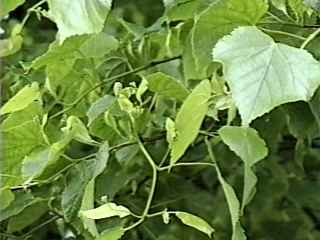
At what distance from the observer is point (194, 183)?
1.19 metres

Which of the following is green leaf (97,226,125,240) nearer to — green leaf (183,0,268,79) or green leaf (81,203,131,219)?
green leaf (81,203,131,219)

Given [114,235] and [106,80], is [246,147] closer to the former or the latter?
[114,235]

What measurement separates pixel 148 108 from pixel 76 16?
197 mm

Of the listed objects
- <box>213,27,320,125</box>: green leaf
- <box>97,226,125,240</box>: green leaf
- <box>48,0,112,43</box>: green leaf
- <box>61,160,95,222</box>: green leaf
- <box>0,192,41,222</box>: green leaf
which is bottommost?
<box>0,192,41,222</box>: green leaf

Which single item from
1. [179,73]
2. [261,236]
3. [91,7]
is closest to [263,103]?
[91,7]

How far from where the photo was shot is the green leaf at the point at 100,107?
75cm

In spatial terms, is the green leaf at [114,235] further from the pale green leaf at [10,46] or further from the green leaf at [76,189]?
the pale green leaf at [10,46]

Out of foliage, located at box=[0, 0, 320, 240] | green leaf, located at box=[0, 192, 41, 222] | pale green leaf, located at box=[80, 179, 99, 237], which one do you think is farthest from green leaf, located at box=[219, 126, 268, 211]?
green leaf, located at box=[0, 192, 41, 222]

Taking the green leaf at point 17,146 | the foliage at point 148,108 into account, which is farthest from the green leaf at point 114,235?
the green leaf at point 17,146

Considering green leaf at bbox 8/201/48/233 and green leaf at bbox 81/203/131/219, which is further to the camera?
green leaf at bbox 8/201/48/233

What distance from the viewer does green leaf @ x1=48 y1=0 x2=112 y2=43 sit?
657 millimetres

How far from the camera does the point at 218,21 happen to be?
0.67 m

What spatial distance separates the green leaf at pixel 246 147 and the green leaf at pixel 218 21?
62mm

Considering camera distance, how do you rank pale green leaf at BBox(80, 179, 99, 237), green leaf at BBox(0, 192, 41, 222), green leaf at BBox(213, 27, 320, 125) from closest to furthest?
green leaf at BBox(213, 27, 320, 125) → pale green leaf at BBox(80, 179, 99, 237) → green leaf at BBox(0, 192, 41, 222)
